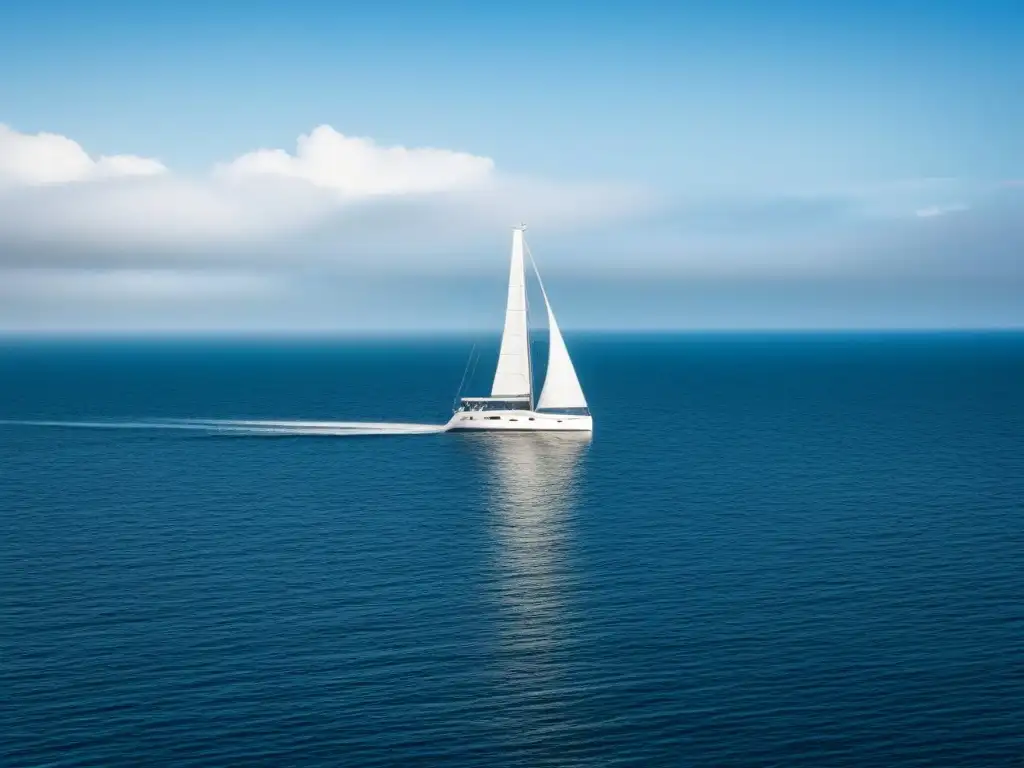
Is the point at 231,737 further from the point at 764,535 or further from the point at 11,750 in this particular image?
the point at 764,535

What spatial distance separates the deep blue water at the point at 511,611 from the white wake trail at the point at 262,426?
22.6 m

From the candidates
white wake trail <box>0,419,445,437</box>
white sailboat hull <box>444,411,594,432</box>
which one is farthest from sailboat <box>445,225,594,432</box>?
white wake trail <box>0,419,445,437</box>

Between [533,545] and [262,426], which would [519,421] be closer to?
[262,426]

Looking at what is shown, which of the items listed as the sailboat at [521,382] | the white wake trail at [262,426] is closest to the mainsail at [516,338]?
the sailboat at [521,382]

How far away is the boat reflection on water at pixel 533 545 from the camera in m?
56.3

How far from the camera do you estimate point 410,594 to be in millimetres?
67125

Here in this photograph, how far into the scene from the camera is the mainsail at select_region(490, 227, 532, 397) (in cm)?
13212

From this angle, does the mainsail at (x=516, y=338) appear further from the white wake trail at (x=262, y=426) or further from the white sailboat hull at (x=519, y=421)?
the white wake trail at (x=262, y=426)

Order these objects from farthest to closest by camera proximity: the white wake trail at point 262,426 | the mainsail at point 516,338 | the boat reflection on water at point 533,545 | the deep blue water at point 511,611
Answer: the white wake trail at point 262,426 < the mainsail at point 516,338 < the boat reflection on water at point 533,545 < the deep blue water at point 511,611

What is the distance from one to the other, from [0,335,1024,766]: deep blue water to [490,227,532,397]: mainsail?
16012 millimetres

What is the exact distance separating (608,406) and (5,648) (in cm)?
14467

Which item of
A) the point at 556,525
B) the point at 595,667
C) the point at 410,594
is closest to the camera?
the point at 595,667

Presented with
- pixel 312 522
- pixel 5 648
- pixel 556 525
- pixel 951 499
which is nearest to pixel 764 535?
pixel 556 525

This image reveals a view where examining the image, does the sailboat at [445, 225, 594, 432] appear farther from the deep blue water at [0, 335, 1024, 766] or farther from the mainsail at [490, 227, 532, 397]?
the deep blue water at [0, 335, 1024, 766]
